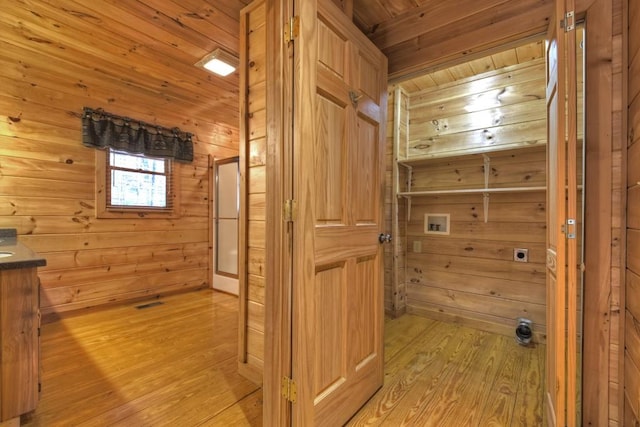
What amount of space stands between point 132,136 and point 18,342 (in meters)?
2.66

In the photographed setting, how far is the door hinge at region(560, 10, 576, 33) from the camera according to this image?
1.08 metres

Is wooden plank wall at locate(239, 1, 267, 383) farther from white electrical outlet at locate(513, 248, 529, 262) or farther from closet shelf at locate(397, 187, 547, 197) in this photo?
white electrical outlet at locate(513, 248, 529, 262)

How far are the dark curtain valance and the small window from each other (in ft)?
0.37

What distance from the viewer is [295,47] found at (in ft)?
3.90

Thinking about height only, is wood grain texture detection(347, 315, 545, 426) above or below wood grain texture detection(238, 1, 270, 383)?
below

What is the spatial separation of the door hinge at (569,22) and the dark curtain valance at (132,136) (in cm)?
390

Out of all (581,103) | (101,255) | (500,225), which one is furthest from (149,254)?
(581,103)

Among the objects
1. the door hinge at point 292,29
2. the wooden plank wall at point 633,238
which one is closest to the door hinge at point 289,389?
the wooden plank wall at point 633,238

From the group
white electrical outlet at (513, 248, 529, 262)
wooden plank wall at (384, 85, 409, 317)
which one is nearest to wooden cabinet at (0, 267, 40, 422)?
wooden plank wall at (384, 85, 409, 317)

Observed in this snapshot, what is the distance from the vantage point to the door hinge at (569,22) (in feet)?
3.56

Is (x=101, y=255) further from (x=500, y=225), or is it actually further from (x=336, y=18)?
(x=500, y=225)

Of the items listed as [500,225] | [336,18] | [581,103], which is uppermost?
[336,18]

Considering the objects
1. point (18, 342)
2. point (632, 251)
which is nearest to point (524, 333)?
point (632, 251)

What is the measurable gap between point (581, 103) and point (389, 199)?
73.1 inches
